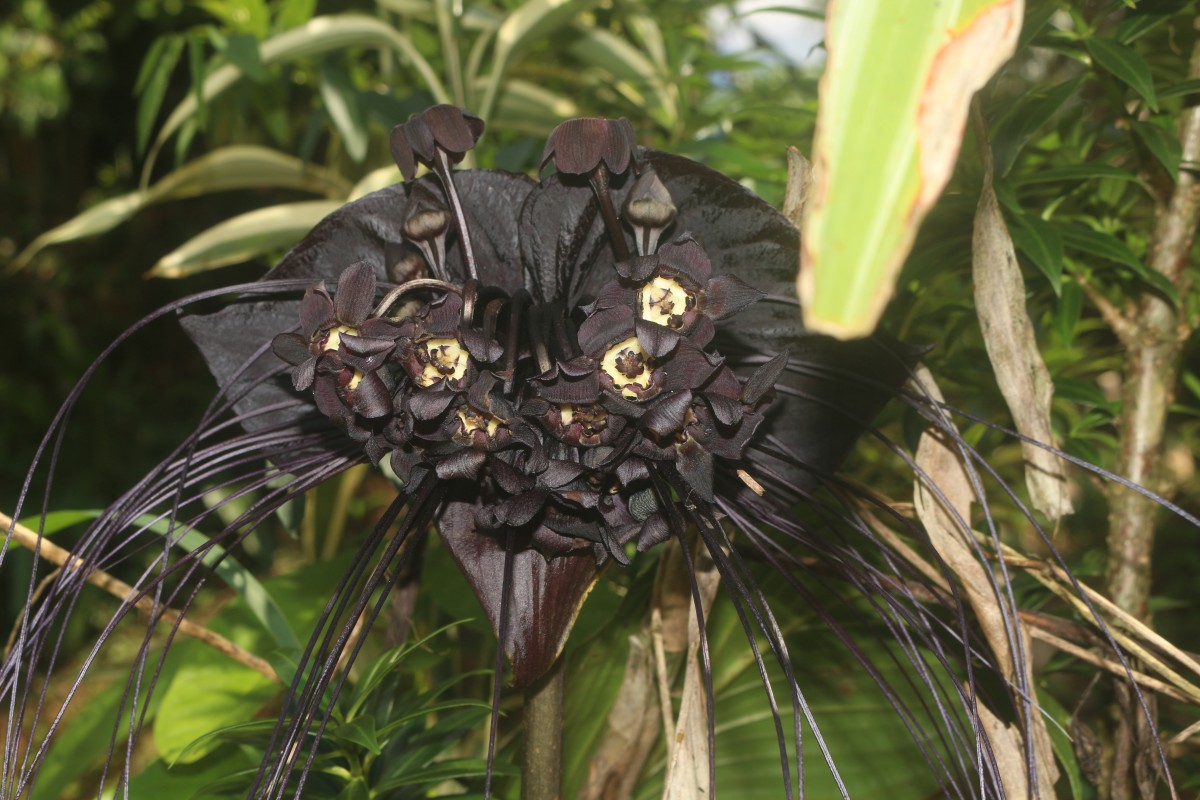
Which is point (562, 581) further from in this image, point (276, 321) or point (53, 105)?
point (53, 105)

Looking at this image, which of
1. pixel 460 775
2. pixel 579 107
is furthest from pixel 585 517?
pixel 579 107

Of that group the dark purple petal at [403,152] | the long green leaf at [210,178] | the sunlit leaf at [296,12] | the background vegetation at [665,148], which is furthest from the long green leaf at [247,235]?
the dark purple petal at [403,152]

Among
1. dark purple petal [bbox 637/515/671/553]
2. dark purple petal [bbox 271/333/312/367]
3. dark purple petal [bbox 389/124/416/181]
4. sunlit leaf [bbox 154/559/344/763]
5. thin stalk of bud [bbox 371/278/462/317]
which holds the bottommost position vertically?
sunlit leaf [bbox 154/559/344/763]

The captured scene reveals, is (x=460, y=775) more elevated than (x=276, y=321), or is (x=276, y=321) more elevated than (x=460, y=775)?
(x=276, y=321)

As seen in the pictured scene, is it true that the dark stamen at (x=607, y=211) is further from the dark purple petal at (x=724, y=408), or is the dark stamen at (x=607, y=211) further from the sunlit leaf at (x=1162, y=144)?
the sunlit leaf at (x=1162, y=144)

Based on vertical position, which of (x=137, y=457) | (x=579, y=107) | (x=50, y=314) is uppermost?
(x=579, y=107)

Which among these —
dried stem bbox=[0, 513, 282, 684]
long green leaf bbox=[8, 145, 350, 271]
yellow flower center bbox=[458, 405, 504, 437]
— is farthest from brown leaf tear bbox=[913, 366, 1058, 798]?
long green leaf bbox=[8, 145, 350, 271]

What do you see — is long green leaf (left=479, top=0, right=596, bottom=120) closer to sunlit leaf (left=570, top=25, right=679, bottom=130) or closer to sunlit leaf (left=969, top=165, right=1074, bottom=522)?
sunlit leaf (left=570, top=25, right=679, bottom=130)

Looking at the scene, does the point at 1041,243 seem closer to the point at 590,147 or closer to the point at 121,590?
the point at 590,147
